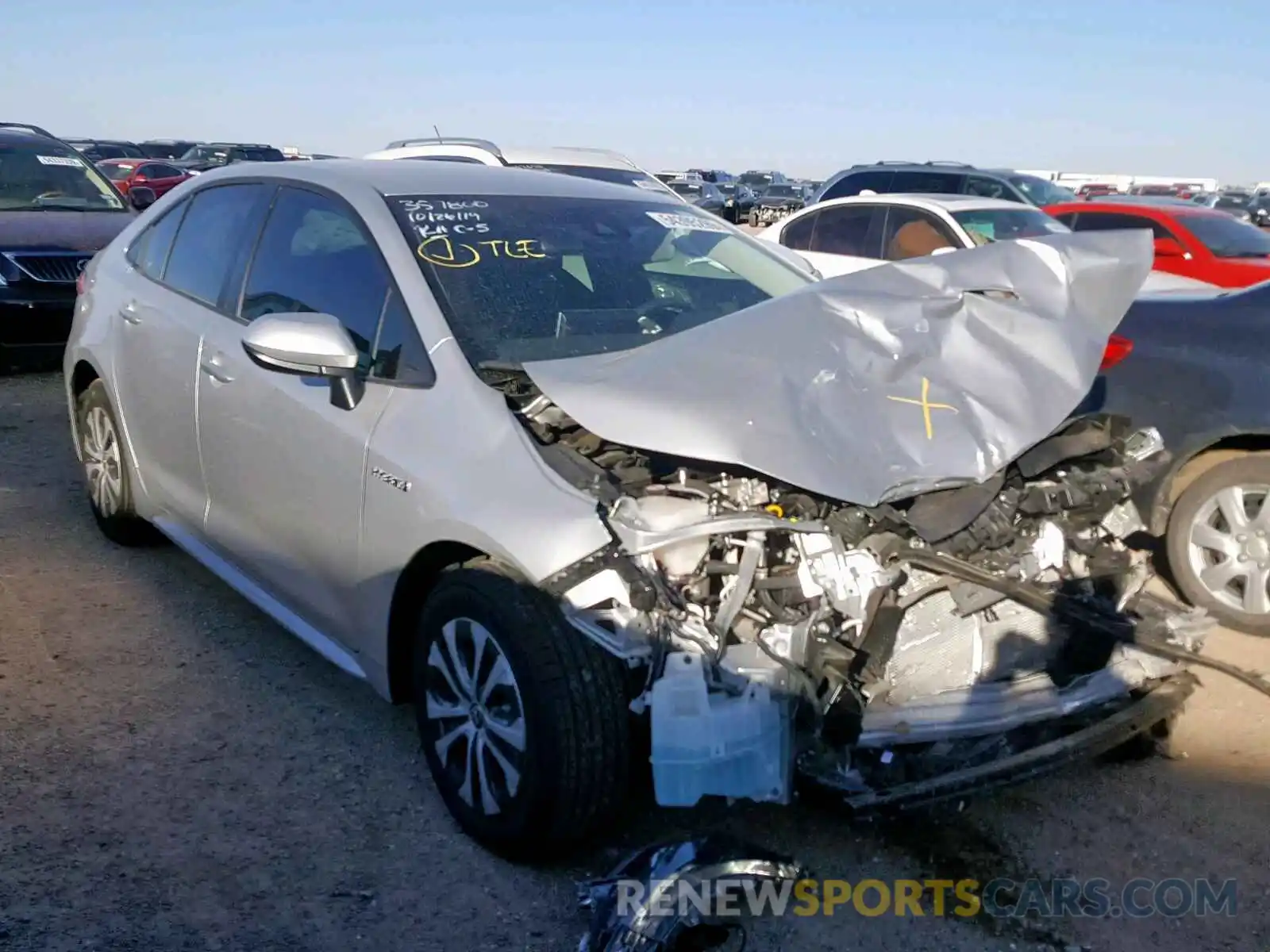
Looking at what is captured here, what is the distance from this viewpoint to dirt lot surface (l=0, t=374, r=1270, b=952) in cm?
284

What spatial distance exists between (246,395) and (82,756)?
1233 millimetres

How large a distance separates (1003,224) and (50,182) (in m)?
8.31

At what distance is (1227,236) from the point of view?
10977 millimetres

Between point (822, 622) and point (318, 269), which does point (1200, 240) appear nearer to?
point (318, 269)

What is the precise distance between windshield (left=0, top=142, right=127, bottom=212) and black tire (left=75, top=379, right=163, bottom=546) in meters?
5.26

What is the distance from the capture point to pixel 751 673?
274cm

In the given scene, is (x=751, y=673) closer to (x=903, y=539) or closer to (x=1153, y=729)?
(x=903, y=539)

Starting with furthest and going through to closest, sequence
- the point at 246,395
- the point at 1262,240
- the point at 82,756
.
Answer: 1. the point at 1262,240
2. the point at 246,395
3. the point at 82,756

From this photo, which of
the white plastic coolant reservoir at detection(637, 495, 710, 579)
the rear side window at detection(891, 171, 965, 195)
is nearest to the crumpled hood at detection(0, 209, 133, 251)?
the white plastic coolant reservoir at detection(637, 495, 710, 579)

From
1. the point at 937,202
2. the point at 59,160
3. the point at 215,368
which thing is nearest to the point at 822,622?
the point at 215,368

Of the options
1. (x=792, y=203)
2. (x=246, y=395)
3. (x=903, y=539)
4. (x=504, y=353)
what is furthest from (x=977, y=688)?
(x=792, y=203)

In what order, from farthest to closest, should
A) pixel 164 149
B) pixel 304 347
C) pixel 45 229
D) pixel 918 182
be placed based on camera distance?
pixel 164 149 < pixel 918 182 < pixel 45 229 < pixel 304 347

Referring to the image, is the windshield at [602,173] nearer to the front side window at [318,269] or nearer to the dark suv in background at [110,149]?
the front side window at [318,269]

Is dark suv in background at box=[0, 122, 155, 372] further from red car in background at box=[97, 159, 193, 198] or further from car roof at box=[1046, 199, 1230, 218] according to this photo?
red car in background at box=[97, 159, 193, 198]
